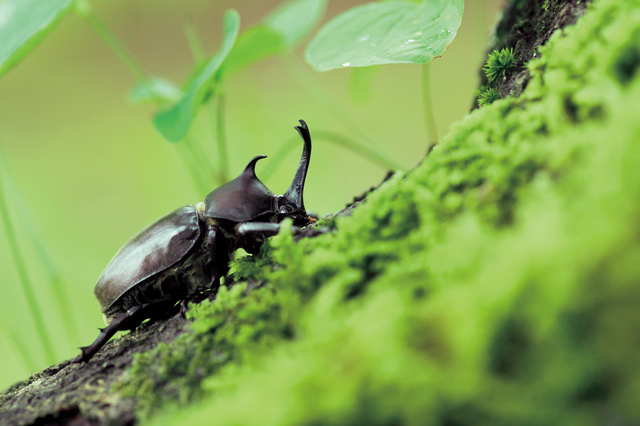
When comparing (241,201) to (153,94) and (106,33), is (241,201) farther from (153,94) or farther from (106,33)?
(106,33)

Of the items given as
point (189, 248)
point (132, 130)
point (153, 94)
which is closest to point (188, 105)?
point (189, 248)

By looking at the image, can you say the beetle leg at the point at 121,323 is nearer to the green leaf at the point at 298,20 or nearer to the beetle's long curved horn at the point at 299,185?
the beetle's long curved horn at the point at 299,185

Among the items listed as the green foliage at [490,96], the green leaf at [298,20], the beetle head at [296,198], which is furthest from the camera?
the green leaf at [298,20]

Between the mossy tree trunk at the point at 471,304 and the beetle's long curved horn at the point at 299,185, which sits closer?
the mossy tree trunk at the point at 471,304

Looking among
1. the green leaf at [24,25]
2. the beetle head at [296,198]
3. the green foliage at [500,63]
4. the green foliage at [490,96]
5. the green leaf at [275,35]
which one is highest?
the green leaf at [275,35]

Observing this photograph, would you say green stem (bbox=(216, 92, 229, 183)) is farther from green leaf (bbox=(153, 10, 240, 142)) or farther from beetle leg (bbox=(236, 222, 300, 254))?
beetle leg (bbox=(236, 222, 300, 254))

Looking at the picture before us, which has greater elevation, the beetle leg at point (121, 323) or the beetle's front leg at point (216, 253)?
the beetle's front leg at point (216, 253)

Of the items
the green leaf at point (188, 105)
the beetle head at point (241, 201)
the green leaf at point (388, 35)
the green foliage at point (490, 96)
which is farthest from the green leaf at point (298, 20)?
the green foliage at point (490, 96)
